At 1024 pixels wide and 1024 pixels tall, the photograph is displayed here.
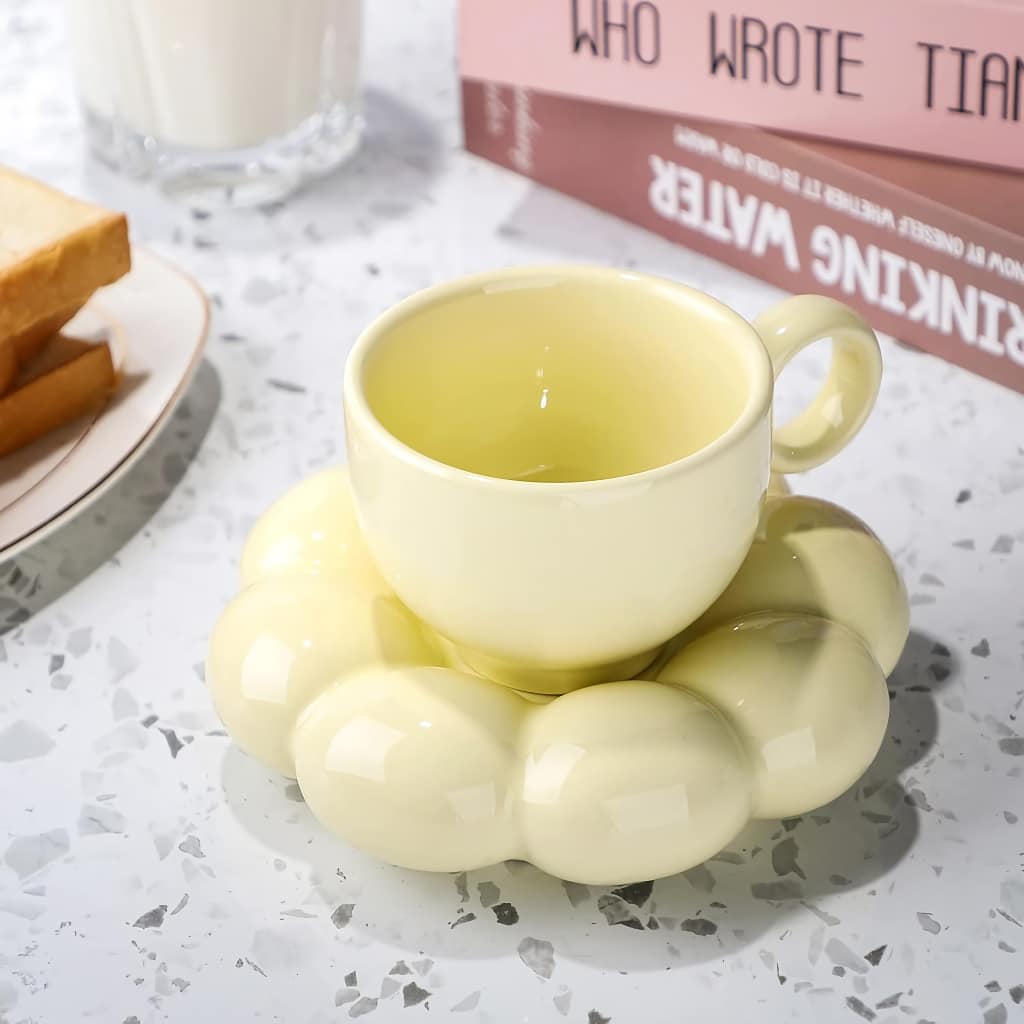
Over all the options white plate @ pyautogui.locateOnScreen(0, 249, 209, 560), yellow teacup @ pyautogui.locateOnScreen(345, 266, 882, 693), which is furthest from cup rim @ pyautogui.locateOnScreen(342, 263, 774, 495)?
white plate @ pyautogui.locateOnScreen(0, 249, 209, 560)

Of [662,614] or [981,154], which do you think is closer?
[662,614]

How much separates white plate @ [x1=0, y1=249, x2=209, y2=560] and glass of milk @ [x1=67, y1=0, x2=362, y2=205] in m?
0.09

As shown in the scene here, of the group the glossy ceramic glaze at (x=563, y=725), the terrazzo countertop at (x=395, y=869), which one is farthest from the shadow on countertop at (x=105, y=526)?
the glossy ceramic glaze at (x=563, y=725)

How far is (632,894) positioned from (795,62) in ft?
1.01

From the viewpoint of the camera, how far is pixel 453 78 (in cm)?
73

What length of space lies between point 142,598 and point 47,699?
0.15 feet

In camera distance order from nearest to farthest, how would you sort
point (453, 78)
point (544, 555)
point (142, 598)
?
point (544, 555) → point (142, 598) → point (453, 78)

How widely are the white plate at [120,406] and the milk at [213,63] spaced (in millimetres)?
90

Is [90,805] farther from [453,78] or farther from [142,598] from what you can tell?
[453,78]

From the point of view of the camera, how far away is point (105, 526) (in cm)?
45

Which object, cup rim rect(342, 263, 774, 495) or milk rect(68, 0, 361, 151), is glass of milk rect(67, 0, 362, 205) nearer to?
milk rect(68, 0, 361, 151)

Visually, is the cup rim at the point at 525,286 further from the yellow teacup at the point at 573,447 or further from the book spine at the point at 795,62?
the book spine at the point at 795,62

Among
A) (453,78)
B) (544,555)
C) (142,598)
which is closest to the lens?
(544,555)

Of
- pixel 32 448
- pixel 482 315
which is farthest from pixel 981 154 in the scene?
pixel 32 448
